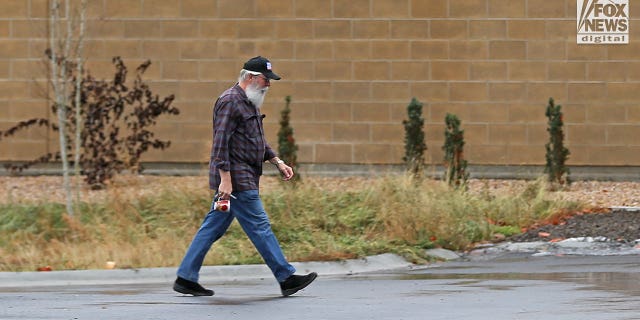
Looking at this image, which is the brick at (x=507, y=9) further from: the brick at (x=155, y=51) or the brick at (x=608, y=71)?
the brick at (x=155, y=51)

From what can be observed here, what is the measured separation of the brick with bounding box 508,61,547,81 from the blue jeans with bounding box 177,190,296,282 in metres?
9.23

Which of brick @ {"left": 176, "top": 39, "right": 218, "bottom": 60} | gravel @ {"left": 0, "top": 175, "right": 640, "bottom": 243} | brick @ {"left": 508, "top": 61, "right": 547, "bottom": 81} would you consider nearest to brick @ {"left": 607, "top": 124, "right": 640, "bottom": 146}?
gravel @ {"left": 0, "top": 175, "right": 640, "bottom": 243}

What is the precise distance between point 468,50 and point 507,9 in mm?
800

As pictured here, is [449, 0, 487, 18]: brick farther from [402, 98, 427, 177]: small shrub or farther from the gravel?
the gravel

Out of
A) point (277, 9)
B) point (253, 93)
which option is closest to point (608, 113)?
point (277, 9)

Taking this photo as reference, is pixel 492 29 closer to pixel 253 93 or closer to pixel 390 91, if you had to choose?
pixel 390 91

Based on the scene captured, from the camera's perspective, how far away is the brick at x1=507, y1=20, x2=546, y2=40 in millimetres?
18844

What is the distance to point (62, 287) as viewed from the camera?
11.4 m

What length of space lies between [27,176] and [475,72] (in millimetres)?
6639

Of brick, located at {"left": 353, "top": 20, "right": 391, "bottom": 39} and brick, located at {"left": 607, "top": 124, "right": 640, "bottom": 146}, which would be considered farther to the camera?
brick, located at {"left": 353, "top": 20, "right": 391, "bottom": 39}

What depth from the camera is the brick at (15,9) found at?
1922cm

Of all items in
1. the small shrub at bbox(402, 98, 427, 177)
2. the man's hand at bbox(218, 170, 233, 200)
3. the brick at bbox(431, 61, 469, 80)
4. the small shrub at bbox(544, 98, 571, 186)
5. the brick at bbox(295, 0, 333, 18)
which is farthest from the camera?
the brick at bbox(295, 0, 333, 18)

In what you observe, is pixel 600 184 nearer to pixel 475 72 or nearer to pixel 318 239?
pixel 475 72

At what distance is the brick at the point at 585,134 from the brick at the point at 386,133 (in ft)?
7.85
